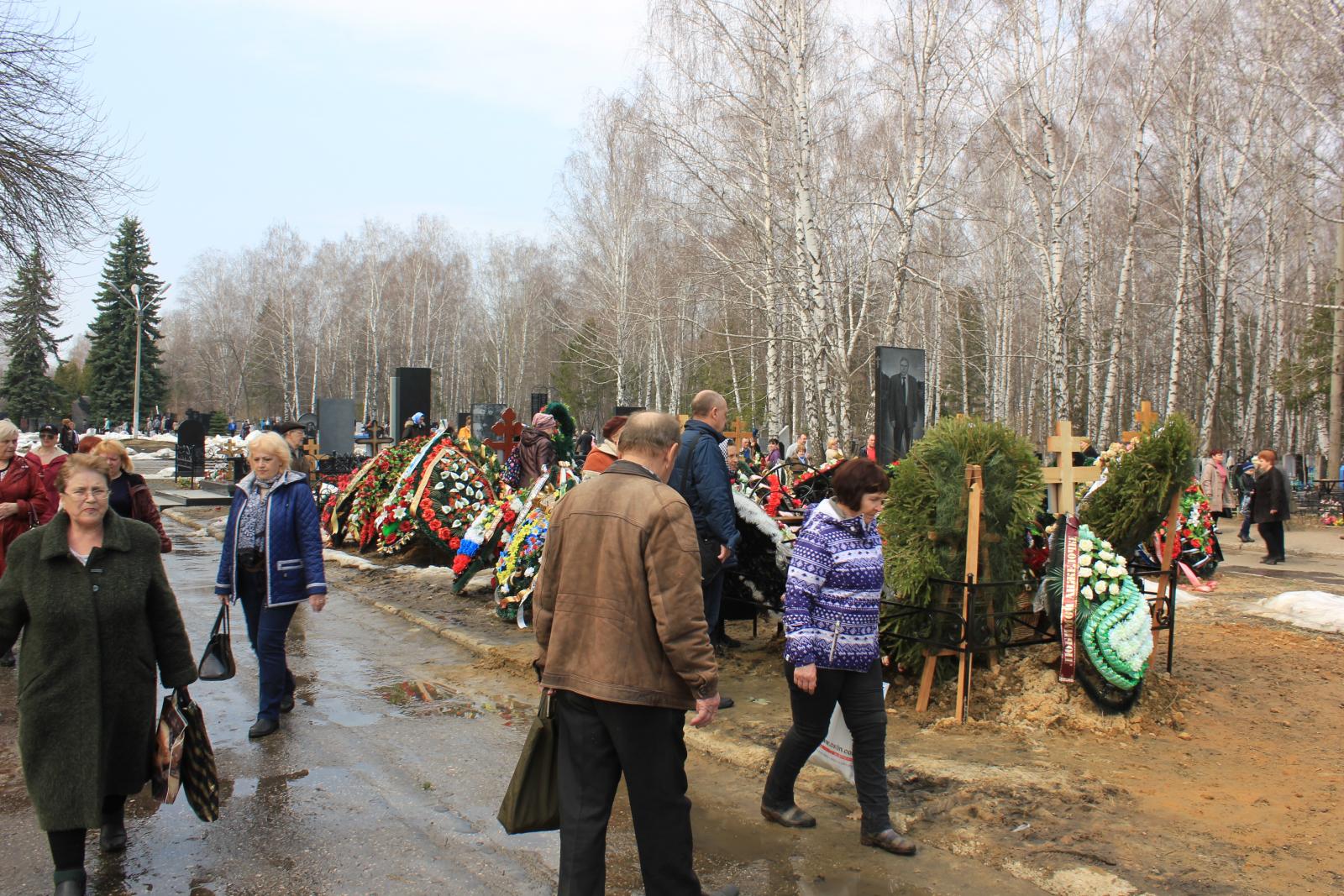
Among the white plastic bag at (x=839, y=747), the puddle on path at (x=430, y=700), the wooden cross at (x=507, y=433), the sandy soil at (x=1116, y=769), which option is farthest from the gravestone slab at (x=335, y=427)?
the white plastic bag at (x=839, y=747)

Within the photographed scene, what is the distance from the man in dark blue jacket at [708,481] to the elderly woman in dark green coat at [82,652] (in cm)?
289

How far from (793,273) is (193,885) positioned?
16.1 m

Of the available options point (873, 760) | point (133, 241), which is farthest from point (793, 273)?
point (133, 241)

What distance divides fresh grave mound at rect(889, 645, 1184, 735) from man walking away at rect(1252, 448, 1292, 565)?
938 centimetres

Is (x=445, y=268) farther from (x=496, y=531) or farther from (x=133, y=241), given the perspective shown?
(x=496, y=531)

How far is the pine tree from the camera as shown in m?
60.8

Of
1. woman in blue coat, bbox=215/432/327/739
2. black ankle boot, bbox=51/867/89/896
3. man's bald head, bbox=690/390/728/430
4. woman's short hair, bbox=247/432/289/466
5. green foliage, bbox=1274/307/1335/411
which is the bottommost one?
black ankle boot, bbox=51/867/89/896

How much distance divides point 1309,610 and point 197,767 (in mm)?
9276

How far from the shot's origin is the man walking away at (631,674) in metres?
2.98

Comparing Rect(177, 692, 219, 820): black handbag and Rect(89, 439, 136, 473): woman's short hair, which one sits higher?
Rect(89, 439, 136, 473): woman's short hair

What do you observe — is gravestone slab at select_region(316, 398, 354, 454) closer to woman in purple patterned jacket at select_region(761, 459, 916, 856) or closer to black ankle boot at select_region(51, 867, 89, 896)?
black ankle boot at select_region(51, 867, 89, 896)

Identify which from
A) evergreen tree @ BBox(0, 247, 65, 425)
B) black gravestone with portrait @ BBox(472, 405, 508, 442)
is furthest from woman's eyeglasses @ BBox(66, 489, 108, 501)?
evergreen tree @ BBox(0, 247, 65, 425)

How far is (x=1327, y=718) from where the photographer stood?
5.98m

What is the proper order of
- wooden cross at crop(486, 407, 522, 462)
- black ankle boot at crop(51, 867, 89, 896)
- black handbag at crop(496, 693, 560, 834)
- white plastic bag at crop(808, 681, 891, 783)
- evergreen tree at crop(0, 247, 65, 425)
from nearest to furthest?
black handbag at crop(496, 693, 560, 834) → black ankle boot at crop(51, 867, 89, 896) → white plastic bag at crop(808, 681, 891, 783) → wooden cross at crop(486, 407, 522, 462) → evergreen tree at crop(0, 247, 65, 425)
